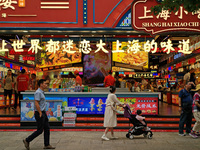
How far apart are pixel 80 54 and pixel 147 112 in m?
6.14

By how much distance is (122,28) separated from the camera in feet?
38.8

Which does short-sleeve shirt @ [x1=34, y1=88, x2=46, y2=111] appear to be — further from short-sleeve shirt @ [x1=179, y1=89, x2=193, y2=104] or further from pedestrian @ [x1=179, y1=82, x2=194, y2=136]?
short-sleeve shirt @ [x1=179, y1=89, x2=193, y2=104]

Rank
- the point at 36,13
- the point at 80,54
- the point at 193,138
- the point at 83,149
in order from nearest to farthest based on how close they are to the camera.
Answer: the point at 83,149 → the point at 193,138 → the point at 36,13 → the point at 80,54

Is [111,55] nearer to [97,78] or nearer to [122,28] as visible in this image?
[97,78]

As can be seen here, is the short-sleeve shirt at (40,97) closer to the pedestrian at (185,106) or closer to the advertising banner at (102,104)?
the advertising banner at (102,104)

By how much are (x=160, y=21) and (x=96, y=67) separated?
598 cm

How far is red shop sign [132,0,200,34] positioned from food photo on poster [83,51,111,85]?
16.9 ft

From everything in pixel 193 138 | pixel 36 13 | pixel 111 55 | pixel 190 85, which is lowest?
pixel 193 138

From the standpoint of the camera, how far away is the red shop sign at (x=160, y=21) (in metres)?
11.3

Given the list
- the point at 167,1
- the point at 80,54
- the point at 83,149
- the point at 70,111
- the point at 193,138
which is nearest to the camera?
the point at 167,1

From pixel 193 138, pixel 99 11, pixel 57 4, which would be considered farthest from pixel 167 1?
pixel 57 4

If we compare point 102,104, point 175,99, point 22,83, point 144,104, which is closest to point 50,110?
point 102,104

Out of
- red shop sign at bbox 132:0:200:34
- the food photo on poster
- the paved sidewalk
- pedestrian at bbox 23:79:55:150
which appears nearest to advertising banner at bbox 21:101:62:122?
the paved sidewalk

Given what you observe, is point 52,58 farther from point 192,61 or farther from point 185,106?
point 192,61
